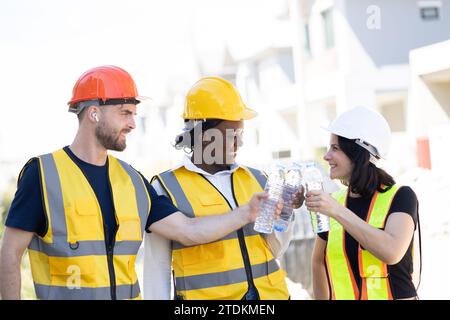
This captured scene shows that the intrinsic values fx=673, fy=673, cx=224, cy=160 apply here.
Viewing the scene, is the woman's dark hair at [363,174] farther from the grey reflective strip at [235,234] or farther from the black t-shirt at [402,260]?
the grey reflective strip at [235,234]

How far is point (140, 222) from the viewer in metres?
3.05

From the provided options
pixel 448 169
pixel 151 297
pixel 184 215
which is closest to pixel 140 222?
pixel 184 215

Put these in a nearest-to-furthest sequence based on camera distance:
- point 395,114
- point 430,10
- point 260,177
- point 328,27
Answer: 1. point 260,177
2. point 430,10
3. point 395,114
4. point 328,27

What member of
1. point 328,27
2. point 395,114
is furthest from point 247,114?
point 328,27

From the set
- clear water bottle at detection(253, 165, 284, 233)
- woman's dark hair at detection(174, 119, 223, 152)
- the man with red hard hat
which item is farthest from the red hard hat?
clear water bottle at detection(253, 165, 284, 233)

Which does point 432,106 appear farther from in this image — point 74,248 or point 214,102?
point 74,248

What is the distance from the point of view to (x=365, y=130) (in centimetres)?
332

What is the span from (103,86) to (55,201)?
61cm

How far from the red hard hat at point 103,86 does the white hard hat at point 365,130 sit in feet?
3.36

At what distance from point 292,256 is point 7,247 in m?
8.29

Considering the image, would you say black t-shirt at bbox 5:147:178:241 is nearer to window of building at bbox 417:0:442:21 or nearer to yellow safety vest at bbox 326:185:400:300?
yellow safety vest at bbox 326:185:400:300

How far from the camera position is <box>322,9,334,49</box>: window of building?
14604 millimetres
